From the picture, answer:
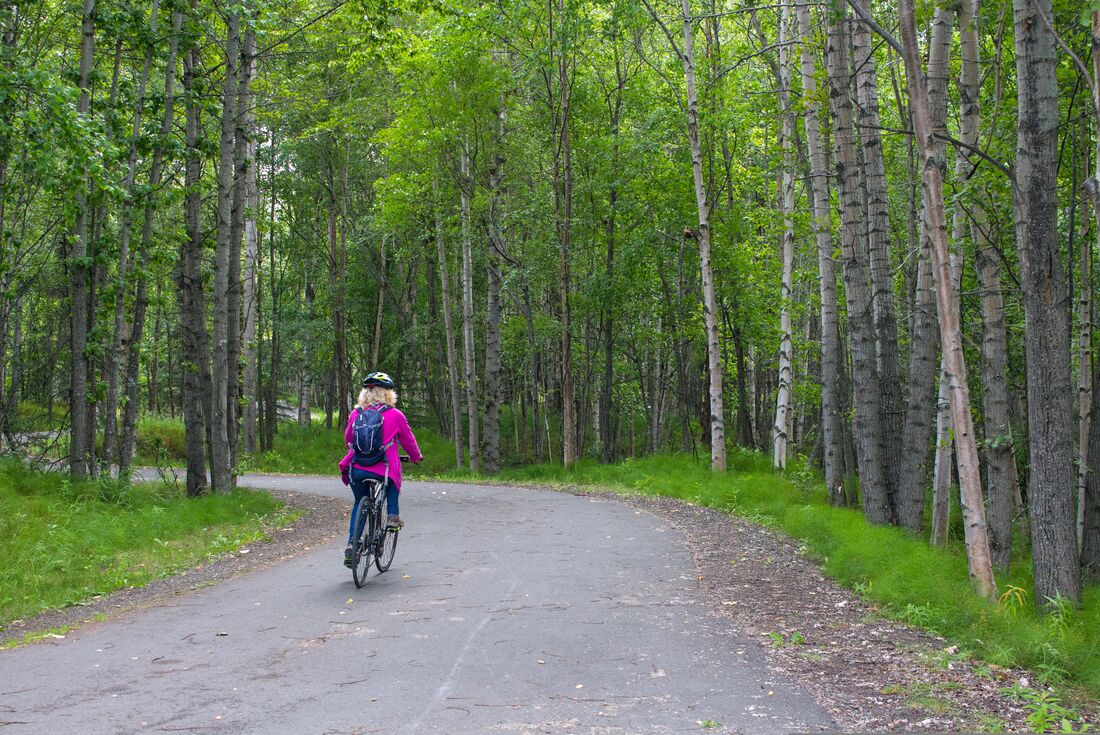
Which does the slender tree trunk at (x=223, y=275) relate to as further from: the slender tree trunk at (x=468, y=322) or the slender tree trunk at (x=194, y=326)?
the slender tree trunk at (x=468, y=322)

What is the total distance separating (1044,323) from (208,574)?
29.5ft

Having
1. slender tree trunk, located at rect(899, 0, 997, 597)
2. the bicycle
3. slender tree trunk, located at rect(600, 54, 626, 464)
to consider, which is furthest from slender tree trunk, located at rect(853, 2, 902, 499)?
slender tree trunk, located at rect(600, 54, 626, 464)

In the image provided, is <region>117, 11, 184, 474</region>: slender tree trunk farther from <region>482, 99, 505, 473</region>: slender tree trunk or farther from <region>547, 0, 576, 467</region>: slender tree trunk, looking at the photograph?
<region>482, 99, 505, 473</region>: slender tree trunk

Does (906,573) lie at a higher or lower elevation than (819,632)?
higher

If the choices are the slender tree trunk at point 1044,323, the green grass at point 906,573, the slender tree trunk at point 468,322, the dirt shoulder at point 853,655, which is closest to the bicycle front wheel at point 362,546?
the dirt shoulder at point 853,655

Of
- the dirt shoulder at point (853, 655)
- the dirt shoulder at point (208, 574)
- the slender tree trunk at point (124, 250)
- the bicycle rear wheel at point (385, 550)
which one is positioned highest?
the slender tree trunk at point (124, 250)

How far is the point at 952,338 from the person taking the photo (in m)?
7.97

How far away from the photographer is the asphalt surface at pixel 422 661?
5000 millimetres

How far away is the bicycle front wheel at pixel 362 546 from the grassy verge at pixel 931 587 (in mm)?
4921

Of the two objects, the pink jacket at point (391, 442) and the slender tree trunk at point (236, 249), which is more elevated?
the slender tree trunk at point (236, 249)

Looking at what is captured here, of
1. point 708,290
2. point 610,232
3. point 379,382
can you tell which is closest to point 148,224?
point 379,382

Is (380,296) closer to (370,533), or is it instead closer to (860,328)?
(860,328)

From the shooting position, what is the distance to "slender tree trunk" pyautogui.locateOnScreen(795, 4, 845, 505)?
13750 millimetres

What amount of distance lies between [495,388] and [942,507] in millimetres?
15429
